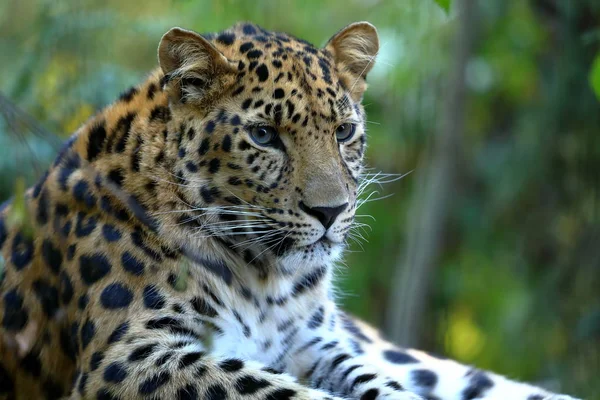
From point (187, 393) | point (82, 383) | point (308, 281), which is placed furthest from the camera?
point (308, 281)

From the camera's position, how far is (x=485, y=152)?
38.0 feet

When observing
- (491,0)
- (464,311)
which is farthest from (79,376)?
(464,311)

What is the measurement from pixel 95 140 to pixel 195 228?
2.89 ft

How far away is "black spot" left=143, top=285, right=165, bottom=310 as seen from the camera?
5.24m

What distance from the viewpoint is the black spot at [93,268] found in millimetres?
5375

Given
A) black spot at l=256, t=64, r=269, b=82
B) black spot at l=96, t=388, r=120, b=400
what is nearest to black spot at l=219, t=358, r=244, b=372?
black spot at l=96, t=388, r=120, b=400

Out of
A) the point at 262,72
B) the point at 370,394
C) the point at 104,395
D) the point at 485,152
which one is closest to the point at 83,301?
the point at 104,395

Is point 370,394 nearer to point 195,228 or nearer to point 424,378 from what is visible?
point 424,378

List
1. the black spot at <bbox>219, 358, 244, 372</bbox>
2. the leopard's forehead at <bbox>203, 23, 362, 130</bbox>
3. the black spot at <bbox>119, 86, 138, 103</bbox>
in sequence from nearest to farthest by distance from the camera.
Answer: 1. the black spot at <bbox>219, 358, 244, 372</bbox>
2. the leopard's forehead at <bbox>203, 23, 362, 130</bbox>
3. the black spot at <bbox>119, 86, 138, 103</bbox>

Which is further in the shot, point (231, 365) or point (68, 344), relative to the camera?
point (68, 344)

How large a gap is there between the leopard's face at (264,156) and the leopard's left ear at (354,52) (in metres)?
0.54

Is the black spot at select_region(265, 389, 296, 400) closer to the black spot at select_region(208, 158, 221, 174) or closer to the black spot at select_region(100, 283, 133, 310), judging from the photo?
the black spot at select_region(100, 283, 133, 310)

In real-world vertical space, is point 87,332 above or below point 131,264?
below

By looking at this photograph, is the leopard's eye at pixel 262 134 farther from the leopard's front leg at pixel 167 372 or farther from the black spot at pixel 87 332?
the black spot at pixel 87 332
